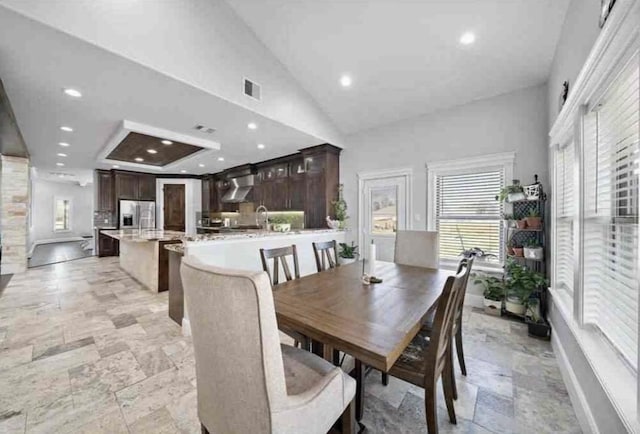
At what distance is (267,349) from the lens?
0.83 meters

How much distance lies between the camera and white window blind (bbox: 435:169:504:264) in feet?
11.9

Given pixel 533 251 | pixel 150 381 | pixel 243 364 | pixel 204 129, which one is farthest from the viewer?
pixel 204 129

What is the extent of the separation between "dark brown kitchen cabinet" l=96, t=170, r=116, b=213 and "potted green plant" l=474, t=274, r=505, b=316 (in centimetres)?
938

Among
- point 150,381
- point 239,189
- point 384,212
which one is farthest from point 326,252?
point 239,189

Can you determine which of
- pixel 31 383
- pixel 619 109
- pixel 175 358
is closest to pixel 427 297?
pixel 619 109

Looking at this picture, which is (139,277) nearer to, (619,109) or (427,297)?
(427,297)

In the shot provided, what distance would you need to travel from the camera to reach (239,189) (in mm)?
7172

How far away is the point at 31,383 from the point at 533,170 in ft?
18.0

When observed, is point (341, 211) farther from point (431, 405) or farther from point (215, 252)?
point (431, 405)

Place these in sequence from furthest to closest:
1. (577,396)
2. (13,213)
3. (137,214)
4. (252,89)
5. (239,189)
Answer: (137,214), (239,189), (13,213), (252,89), (577,396)

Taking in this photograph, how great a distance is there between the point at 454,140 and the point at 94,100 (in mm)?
4818

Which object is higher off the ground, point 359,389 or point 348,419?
point 348,419

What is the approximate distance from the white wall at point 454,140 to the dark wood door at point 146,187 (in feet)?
21.3

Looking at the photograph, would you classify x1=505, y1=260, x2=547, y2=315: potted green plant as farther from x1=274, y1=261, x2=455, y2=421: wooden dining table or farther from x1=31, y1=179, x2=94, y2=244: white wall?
x1=31, y1=179, x2=94, y2=244: white wall
